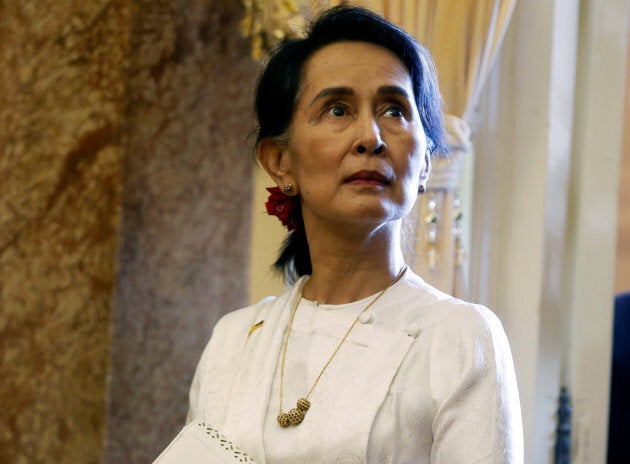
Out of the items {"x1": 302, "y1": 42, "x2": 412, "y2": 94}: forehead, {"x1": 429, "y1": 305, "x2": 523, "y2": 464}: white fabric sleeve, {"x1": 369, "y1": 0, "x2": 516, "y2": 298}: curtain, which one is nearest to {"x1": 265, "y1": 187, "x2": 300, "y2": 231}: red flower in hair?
{"x1": 302, "y1": 42, "x2": 412, "y2": 94}: forehead

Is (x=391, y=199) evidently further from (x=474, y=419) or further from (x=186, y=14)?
(x=186, y=14)

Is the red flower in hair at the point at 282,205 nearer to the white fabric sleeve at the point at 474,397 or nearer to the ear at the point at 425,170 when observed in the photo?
the ear at the point at 425,170

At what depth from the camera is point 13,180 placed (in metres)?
2.56

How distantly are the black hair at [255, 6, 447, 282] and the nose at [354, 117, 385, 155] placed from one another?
191 mm

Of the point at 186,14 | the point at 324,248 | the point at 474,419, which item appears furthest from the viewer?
the point at 186,14

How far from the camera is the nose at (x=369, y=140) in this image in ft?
5.42

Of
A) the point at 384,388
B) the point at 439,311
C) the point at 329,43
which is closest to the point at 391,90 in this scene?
the point at 329,43

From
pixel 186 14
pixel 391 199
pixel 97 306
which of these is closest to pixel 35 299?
pixel 97 306

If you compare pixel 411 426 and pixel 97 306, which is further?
pixel 97 306

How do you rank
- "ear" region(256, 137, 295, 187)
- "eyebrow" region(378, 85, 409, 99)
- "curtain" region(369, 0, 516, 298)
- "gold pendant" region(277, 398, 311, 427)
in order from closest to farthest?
"gold pendant" region(277, 398, 311, 427)
"eyebrow" region(378, 85, 409, 99)
"ear" region(256, 137, 295, 187)
"curtain" region(369, 0, 516, 298)

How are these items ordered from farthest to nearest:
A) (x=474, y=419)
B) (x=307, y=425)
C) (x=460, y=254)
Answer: (x=460, y=254)
(x=307, y=425)
(x=474, y=419)

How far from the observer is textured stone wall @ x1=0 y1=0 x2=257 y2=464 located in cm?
248

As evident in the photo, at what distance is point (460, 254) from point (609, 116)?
0.56 m

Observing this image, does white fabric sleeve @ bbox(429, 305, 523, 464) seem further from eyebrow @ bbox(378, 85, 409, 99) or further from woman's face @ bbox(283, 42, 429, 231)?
eyebrow @ bbox(378, 85, 409, 99)
